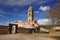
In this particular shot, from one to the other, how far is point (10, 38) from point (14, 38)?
3.5 inches

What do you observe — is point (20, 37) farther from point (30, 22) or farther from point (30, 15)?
point (30, 15)

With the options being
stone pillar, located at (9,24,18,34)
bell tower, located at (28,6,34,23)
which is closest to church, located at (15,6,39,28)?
bell tower, located at (28,6,34,23)

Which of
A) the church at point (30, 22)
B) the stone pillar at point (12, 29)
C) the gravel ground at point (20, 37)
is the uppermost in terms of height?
the church at point (30, 22)

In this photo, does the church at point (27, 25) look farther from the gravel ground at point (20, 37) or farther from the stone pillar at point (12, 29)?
the gravel ground at point (20, 37)

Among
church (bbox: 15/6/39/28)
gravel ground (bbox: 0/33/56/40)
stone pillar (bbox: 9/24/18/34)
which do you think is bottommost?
gravel ground (bbox: 0/33/56/40)

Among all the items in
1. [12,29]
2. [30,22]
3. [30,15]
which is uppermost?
[30,15]

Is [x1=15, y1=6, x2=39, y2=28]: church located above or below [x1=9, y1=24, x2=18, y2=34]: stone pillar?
above

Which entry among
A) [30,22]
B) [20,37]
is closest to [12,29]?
[20,37]

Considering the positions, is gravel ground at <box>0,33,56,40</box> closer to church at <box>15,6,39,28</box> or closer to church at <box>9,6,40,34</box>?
church at <box>9,6,40,34</box>

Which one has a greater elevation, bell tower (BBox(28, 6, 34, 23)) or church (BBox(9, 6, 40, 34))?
bell tower (BBox(28, 6, 34, 23))

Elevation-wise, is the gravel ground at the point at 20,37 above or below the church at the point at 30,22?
below

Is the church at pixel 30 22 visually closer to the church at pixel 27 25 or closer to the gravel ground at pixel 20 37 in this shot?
the church at pixel 27 25

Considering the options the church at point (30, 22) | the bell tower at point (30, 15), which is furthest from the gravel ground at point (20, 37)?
the bell tower at point (30, 15)

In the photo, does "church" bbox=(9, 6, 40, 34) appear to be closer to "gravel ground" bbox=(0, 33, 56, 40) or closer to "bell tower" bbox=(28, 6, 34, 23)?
"bell tower" bbox=(28, 6, 34, 23)
